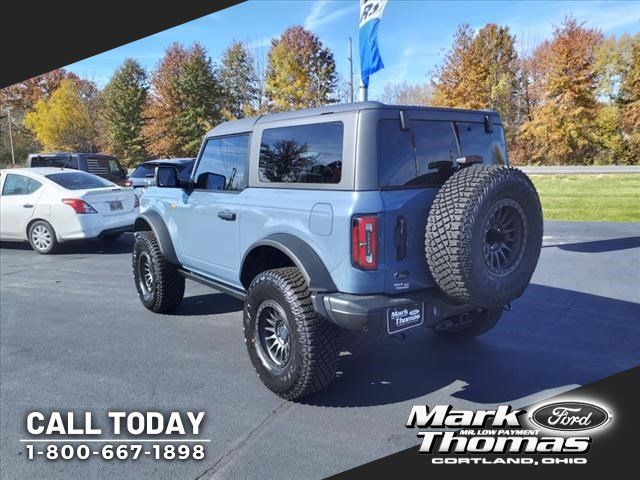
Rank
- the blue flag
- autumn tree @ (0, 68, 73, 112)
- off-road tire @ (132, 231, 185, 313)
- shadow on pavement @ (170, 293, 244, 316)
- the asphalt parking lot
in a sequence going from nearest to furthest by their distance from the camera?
1. the asphalt parking lot
2. off-road tire @ (132, 231, 185, 313)
3. shadow on pavement @ (170, 293, 244, 316)
4. the blue flag
5. autumn tree @ (0, 68, 73, 112)

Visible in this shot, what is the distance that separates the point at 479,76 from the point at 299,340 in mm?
30479

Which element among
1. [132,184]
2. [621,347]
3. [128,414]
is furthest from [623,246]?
[132,184]

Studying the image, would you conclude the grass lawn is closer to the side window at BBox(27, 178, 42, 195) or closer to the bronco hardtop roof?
the bronco hardtop roof

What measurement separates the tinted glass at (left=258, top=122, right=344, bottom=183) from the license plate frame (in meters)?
0.94

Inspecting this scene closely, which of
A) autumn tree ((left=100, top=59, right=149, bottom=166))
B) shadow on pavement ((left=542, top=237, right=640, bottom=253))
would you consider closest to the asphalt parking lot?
shadow on pavement ((left=542, top=237, right=640, bottom=253))

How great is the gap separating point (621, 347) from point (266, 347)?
3.16 m

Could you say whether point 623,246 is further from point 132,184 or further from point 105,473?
point 132,184

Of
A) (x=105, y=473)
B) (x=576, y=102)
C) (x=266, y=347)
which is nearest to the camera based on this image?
(x=105, y=473)

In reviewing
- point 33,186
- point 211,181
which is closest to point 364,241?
point 211,181

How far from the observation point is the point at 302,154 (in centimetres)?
350

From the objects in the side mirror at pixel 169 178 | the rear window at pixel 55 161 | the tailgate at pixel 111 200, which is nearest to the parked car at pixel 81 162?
the rear window at pixel 55 161

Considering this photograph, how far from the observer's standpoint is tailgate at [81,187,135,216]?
888 centimetres

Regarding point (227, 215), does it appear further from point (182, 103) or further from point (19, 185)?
point (182, 103)

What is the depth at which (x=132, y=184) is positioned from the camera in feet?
46.1
